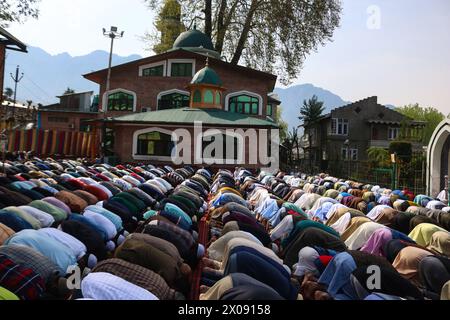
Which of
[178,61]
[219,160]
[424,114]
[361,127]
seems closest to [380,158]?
[219,160]

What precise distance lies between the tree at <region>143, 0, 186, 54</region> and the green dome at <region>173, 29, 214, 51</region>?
4.44 meters

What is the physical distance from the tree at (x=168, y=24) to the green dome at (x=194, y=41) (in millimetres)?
4436

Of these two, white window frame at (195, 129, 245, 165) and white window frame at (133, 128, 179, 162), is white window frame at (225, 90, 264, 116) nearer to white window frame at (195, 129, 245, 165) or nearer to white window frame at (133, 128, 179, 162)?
white window frame at (195, 129, 245, 165)

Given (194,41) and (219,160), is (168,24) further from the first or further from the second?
(219,160)

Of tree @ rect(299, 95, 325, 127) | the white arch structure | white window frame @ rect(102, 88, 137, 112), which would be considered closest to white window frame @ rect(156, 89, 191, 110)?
white window frame @ rect(102, 88, 137, 112)

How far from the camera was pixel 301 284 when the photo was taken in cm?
645

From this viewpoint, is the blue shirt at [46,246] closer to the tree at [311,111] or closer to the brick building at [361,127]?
the brick building at [361,127]

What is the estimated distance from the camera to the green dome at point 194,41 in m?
34.4

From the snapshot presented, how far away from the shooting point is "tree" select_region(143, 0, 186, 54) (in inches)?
1510

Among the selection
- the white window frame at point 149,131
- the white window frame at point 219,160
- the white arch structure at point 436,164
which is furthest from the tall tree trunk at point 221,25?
the white arch structure at point 436,164

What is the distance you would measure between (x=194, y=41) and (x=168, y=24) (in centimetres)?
649

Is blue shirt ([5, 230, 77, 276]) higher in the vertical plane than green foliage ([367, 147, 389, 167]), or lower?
lower

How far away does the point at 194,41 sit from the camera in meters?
34.4
